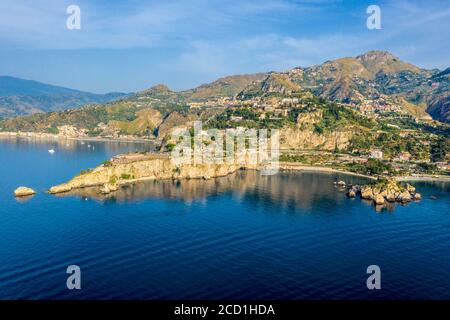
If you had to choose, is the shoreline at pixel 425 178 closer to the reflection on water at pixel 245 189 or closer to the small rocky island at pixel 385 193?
the reflection on water at pixel 245 189

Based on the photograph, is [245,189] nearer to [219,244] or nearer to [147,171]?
[147,171]

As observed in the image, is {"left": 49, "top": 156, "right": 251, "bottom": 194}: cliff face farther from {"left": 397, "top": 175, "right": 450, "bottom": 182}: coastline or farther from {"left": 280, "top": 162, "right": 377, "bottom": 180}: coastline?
{"left": 397, "top": 175, "right": 450, "bottom": 182}: coastline

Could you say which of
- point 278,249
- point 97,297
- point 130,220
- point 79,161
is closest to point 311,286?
point 278,249

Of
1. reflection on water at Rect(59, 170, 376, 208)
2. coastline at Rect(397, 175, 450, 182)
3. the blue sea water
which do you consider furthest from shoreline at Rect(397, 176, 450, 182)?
the blue sea water

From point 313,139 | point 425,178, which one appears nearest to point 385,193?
point 425,178
